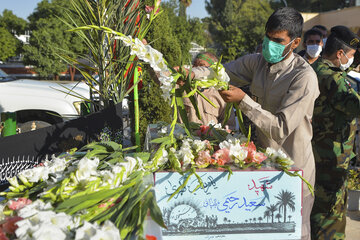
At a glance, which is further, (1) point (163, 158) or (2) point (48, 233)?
(1) point (163, 158)

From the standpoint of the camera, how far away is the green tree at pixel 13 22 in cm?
4538

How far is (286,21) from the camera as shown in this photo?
6.86 ft

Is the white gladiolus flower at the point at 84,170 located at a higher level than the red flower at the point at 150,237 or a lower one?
higher

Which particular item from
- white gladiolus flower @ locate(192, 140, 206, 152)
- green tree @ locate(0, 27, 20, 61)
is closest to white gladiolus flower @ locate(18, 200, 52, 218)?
white gladiolus flower @ locate(192, 140, 206, 152)

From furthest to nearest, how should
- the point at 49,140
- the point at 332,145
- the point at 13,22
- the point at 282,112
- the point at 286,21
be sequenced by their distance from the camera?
the point at 13,22 → the point at 332,145 → the point at 49,140 → the point at 286,21 → the point at 282,112

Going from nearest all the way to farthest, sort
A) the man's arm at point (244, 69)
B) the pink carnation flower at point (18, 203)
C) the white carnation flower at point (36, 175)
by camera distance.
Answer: the pink carnation flower at point (18, 203) < the white carnation flower at point (36, 175) < the man's arm at point (244, 69)

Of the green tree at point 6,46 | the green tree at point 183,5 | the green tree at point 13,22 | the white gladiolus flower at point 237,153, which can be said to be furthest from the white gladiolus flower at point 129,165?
the green tree at point 13,22

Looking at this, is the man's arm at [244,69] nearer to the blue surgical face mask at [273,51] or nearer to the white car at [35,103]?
the blue surgical face mask at [273,51]

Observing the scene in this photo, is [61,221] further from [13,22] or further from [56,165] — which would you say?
[13,22]

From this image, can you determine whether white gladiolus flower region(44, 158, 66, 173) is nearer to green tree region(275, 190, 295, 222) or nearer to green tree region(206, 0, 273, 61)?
green tree region(275, 190, 295, 222)

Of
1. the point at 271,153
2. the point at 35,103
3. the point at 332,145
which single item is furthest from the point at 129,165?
the point at 35,103

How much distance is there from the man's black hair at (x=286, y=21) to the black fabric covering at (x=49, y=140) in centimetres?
143

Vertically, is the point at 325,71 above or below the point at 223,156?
above

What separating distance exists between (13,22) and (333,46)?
161 ft
